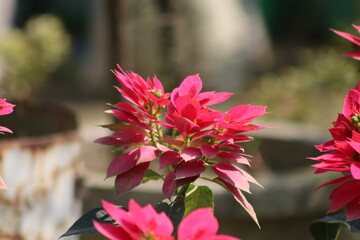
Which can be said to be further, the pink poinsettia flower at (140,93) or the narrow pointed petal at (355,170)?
the pink poinsettia flower at (140,93)

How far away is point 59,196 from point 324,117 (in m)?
3.44

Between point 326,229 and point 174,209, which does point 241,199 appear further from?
point 326,229

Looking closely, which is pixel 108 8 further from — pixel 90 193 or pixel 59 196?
pixel 59 196

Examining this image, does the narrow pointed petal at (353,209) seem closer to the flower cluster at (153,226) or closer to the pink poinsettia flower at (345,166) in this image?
the pink poinsettia flower at (345,166)

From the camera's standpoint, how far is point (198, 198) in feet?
2.35

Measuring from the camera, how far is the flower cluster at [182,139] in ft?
2.14

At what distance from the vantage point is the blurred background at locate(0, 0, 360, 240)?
151 centimetres

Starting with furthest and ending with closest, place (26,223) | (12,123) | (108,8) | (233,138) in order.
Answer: (108,8) < (12,123) < (26,223) < (233,138)

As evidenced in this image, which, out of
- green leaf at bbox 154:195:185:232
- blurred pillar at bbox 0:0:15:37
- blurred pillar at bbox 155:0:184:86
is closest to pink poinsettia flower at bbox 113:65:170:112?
green leaf at bbox 154:195:185:232

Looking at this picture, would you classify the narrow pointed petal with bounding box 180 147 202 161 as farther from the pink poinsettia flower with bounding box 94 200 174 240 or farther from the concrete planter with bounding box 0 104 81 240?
the concrete planter with bounding box 0 104 81 240

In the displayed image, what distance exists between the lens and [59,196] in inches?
57.4

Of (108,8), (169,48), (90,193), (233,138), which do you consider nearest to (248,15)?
(169,48)

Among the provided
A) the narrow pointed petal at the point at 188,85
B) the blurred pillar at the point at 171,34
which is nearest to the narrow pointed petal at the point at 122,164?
the narrow pointed petal at the point at 188,85

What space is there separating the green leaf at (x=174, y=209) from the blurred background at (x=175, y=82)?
12 cm
